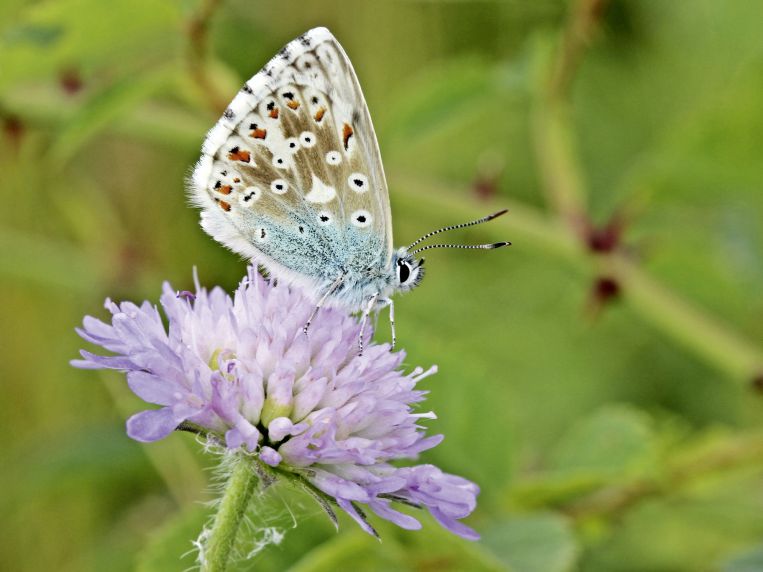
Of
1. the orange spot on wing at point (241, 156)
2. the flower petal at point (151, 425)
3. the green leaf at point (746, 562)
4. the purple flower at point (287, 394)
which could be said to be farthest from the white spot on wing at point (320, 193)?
the green leaf at point (746, 562)

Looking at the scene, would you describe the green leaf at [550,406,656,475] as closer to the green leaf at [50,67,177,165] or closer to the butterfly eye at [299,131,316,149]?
the butterfly eye at [299,131,316,149]

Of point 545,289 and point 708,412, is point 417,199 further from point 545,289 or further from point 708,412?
point 708,412

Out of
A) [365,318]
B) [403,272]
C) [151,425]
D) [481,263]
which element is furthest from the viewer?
[481,263]

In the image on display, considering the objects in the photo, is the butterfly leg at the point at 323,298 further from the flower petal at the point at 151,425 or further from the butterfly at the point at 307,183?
the flower petal at the point at 151,425

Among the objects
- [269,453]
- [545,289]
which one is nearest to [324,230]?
[269,453]

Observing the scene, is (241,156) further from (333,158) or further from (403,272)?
(403,272)

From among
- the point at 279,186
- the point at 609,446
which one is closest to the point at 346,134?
the point at 279,186

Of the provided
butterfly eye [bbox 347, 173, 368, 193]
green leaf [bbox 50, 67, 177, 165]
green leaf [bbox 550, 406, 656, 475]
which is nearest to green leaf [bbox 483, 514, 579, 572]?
green leaf [bbox 550, 406, 656, 475]
